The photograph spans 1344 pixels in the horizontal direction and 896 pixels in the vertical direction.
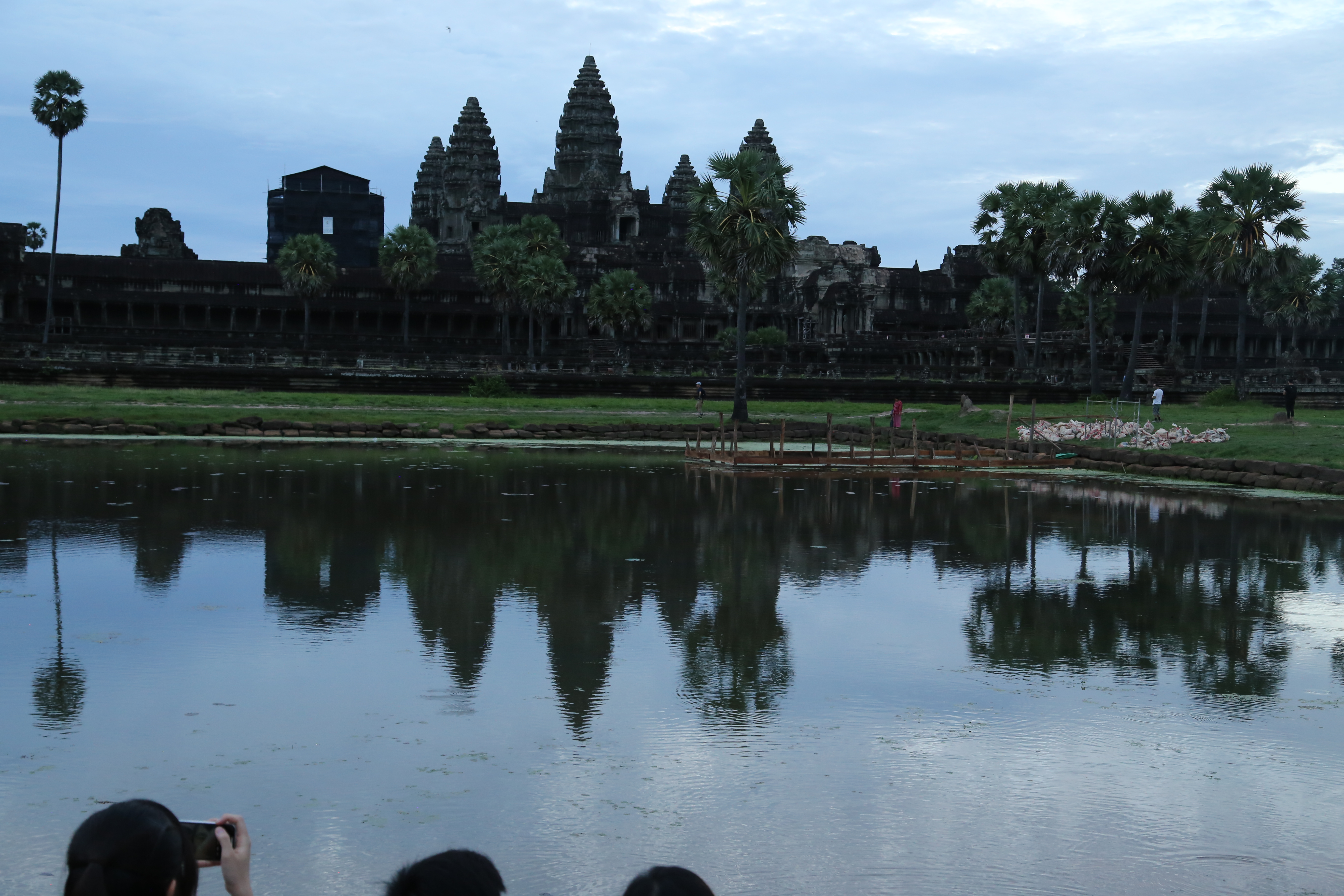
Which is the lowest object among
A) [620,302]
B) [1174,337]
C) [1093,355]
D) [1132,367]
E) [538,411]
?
[538,411]

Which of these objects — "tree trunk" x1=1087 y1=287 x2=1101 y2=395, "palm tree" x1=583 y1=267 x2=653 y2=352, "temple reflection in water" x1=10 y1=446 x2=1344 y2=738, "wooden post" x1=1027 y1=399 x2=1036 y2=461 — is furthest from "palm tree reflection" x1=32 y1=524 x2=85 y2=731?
"palm tree" x1=583 y1=267 x2=653 y2=352

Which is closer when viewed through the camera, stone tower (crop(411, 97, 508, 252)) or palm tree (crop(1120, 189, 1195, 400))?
palm tree (crop(1120, 189, 1195, 400))

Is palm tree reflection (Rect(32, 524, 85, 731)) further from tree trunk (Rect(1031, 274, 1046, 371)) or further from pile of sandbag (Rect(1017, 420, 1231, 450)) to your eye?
tree trunk (Rect(1031, 274, 1046, 371))

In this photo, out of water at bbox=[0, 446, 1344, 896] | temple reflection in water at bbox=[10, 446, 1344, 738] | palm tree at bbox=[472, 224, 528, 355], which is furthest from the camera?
palm tree at bbox=[472, 224, 528, 355]

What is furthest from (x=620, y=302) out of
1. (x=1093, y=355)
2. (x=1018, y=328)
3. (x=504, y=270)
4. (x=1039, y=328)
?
(x=1093, y=355)

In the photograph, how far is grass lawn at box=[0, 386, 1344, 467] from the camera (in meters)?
32.4

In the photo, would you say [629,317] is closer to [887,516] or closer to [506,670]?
[887,516]

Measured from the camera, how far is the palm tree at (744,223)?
40.6m

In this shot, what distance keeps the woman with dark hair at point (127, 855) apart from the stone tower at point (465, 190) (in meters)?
105

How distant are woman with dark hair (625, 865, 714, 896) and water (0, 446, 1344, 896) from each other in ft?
8.72

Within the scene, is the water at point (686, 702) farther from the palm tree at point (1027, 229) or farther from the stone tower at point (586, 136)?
the stone tower at point (586, 136)

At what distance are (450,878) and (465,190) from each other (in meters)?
115

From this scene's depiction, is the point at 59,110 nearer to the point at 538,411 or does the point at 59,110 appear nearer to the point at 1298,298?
the point at 538,411

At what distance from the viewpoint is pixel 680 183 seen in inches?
4609
